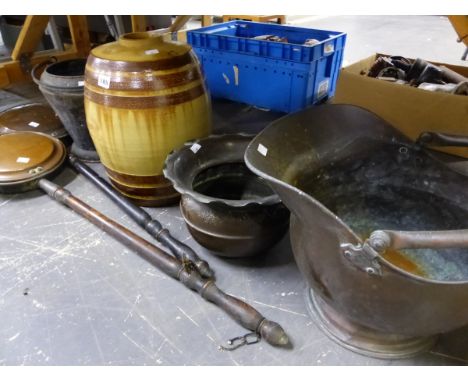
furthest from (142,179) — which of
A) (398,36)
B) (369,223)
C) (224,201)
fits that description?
(398,36)

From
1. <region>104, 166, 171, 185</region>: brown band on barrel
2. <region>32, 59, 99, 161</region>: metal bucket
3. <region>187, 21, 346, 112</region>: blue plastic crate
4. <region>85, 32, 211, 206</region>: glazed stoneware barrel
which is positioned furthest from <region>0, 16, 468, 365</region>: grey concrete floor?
<region>187, 21, 346, 112</region>: blue plastic crate

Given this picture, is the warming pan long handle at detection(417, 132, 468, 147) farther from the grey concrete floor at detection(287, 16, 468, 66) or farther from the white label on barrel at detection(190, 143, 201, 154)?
the grey concrete floor at detection(287, 16, 468, 66)

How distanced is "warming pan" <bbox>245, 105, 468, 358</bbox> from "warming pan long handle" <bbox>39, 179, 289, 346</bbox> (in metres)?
0.17

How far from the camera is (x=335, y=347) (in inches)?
38.8

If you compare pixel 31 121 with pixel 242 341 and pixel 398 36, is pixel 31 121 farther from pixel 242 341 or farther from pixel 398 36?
pixel 398 36

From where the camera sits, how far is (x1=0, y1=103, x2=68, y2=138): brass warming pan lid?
6.16 ft

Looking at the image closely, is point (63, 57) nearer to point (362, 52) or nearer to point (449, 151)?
point (449, 151)

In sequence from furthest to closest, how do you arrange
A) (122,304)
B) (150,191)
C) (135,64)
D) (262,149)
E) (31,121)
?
(31,121) → (150,191) → (135,64) → (122,304) → (262,149)

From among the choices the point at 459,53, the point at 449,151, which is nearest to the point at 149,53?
the point at 449,151

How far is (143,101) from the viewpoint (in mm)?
1238

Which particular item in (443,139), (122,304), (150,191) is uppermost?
(443,139)

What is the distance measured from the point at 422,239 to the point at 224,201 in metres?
0.51

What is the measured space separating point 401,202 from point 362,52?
10.1 feet

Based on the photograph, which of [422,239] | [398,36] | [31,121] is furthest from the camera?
[398,36]
